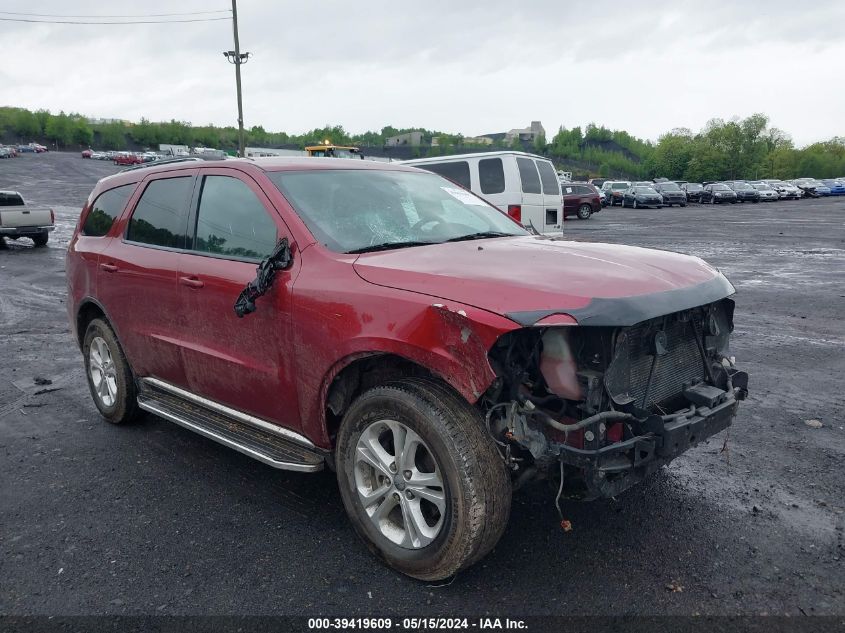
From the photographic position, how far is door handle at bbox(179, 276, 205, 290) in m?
3.92

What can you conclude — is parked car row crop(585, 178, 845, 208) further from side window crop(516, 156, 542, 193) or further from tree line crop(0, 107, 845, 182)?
tree line crop(0, 107, 845, 182)

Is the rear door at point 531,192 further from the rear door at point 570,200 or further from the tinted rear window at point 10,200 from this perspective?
the rear door at point 570,200

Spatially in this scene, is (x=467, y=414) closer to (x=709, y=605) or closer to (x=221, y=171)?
(x=709, y=605)

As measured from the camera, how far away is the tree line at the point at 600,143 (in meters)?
112

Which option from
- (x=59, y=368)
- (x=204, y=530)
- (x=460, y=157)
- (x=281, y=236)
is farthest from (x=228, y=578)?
(x=460, y=157)

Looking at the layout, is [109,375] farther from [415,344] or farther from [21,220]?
[21,220]

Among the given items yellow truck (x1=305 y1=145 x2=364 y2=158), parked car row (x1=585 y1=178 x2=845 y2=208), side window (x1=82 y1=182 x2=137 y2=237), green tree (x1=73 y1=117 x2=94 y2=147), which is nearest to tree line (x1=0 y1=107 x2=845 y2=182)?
green tree (x1=73 y1=117 x2=94 y2=147)

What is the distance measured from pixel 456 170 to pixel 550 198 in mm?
2051

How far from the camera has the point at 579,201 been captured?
102 feet

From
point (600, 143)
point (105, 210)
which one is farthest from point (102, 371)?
point (600, 143)

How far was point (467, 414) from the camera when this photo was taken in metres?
2.83

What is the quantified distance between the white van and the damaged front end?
10236mm

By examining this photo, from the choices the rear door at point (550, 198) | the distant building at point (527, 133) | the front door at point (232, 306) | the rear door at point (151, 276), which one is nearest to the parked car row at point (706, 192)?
the rear door at point (550, 198)

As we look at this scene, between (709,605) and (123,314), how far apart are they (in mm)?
4027
